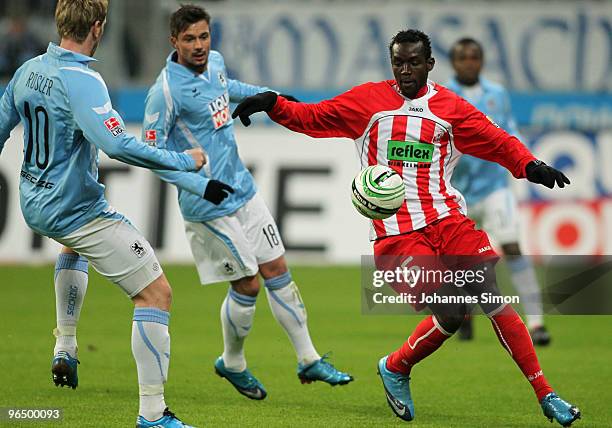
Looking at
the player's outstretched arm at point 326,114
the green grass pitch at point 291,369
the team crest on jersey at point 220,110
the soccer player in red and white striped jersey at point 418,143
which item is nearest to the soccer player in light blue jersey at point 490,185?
the green grass pitch at point 291,369

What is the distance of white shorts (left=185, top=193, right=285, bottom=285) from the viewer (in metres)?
7.39

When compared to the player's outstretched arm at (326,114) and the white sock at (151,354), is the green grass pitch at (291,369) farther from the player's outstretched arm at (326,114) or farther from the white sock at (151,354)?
the player's outstretched arm at (326,114)

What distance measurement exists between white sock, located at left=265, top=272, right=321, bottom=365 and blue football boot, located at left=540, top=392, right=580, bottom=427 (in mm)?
1788

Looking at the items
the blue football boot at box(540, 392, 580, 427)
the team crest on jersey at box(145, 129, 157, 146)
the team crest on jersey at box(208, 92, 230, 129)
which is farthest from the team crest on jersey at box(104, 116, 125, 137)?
the blue football boot at box(540, 392, 580, 427)

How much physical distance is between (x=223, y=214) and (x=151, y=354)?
66.6 inches

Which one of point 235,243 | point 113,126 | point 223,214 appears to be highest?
point 113,126

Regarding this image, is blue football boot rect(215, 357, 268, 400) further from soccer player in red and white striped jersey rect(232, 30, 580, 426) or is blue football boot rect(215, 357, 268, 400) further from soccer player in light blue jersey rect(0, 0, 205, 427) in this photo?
soccer player in light blue jersey rect(0, 0, 205, 427)

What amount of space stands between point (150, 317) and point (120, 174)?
27.8 ft

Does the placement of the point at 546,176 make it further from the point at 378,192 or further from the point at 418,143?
the point at 378,192

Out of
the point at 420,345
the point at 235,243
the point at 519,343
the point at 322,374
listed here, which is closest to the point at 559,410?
the point at 519,343

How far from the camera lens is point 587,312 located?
11906mm

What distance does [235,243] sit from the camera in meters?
7.38

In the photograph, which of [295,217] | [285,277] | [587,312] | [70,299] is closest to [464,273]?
[285,277]

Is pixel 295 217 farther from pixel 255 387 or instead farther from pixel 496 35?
pixel 255 387
